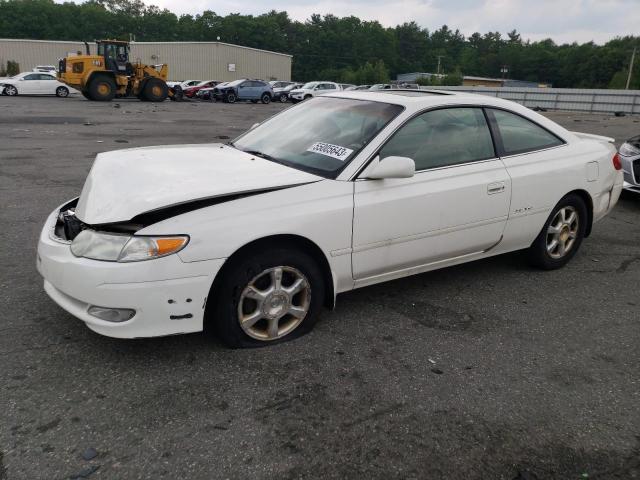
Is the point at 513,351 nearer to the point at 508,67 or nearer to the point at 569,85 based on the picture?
the point at 569,85

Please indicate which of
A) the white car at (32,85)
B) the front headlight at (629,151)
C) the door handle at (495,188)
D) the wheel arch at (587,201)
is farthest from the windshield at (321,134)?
the white car at (32,85)

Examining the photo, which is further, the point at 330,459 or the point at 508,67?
the point at 508,67

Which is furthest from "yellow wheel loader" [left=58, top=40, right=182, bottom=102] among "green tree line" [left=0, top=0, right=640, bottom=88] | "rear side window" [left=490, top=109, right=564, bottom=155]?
"green tree line" [left=0, top=0, right=640, bottom=88]

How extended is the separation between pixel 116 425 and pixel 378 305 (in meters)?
2.00

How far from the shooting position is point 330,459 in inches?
90.0

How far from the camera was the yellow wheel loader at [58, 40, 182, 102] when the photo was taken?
82.6 ft

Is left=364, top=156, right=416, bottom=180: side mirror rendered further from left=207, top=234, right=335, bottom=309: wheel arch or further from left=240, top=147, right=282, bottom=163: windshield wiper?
left=240, top=147, right=282, bottom=163: windshield wiper

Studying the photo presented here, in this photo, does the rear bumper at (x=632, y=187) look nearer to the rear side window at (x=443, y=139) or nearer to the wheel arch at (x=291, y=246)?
the rear side window at (x=443, y=139)

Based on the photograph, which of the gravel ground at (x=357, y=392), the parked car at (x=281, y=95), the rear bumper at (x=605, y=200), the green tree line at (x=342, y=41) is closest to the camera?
the gravel ground at (x=357, y=392)

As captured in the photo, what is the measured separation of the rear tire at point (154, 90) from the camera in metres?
27.1

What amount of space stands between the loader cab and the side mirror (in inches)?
1030

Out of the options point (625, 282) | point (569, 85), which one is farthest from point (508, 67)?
point (625, 282)

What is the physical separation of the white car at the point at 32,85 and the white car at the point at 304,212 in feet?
96.5

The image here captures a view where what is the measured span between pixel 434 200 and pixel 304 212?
1.01 metres
